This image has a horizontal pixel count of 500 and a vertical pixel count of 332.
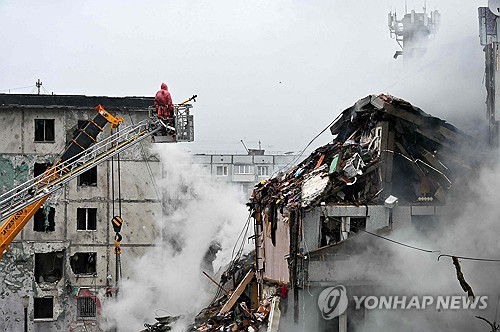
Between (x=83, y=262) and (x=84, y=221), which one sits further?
(x=84, y=221)

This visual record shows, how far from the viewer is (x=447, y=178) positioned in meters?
20.6

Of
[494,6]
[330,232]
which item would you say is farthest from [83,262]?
[494,6]

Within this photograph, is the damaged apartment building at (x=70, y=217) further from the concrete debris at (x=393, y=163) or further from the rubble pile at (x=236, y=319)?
the concrete debris at (x=393, y=163)

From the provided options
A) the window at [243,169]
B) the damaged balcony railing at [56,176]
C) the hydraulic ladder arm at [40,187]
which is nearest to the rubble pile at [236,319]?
the damaged balcony railing at [56,176]

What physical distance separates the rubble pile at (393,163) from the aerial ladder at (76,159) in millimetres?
4705

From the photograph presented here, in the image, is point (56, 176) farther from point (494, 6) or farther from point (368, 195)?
point (494, 6)

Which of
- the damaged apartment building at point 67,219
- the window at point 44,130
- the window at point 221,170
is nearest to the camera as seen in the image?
the damaged apartment building at point 67,219

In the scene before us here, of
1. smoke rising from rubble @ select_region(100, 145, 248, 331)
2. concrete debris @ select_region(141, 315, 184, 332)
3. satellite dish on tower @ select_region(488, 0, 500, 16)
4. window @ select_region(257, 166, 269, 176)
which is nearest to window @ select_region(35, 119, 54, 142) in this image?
smoke rising from rubble @ select_region(100, 145, 248, 331)

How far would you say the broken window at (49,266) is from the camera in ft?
121

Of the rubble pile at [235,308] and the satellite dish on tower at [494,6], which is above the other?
the satellite dish on tower at [494,6]

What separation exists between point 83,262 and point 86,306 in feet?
6.26

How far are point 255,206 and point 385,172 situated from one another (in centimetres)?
635

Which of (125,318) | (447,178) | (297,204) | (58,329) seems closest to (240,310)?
(297,204)

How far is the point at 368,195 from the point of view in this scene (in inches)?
821
